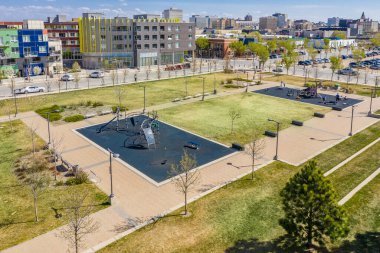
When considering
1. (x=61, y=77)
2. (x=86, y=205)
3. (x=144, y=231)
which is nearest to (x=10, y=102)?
(x=61, y=77)

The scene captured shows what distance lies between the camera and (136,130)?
52.1 meters

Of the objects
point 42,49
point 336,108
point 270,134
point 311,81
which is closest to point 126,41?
point 42,49

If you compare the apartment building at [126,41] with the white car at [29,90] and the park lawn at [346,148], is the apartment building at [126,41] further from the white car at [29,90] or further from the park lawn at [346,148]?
the park lawn at [346,148]

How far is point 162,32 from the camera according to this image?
12238 cm

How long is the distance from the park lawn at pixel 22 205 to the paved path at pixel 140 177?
1.04 m

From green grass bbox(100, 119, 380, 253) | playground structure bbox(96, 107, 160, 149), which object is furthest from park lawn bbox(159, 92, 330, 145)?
green grass bbox(100, 119, 380, 253)

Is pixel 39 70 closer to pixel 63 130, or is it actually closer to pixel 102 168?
pixel 63 130

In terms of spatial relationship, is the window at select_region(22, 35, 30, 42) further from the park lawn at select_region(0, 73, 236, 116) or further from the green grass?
the green grass

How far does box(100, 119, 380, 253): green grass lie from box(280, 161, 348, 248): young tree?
2.63 metres

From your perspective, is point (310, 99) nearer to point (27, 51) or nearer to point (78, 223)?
point (78, 223)

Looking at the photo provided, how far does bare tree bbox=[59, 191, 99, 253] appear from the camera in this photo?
79.9ft

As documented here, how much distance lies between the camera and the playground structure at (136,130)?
45594 mm

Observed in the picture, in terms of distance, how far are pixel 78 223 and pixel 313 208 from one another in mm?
16744

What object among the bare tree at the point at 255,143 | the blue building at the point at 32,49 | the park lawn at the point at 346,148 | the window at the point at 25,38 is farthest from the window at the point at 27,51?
the park lawn at the point at 346,148
